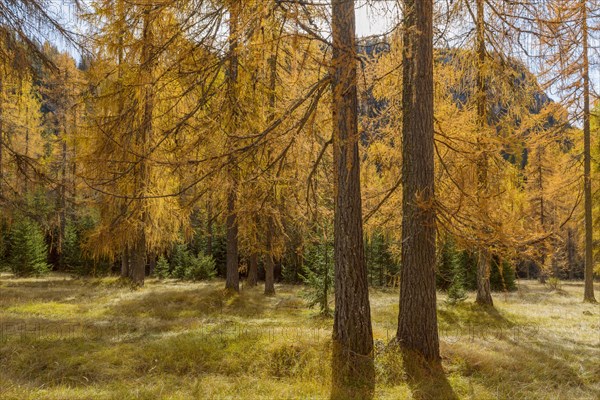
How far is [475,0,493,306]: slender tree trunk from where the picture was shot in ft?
19.4

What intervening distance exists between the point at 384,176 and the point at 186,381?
8000 mm

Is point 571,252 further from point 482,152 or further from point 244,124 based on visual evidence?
point 244,124

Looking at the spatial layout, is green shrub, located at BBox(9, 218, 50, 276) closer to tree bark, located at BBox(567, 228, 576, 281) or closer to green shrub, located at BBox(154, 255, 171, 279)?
green shrub, located at BBox(154, 255, 171, 279)

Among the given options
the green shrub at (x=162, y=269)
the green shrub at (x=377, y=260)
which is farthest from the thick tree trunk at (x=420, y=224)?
the green shrub at (x=162, y=269)

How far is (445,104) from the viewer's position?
35.3ft

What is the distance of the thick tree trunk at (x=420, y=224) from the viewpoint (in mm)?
5863

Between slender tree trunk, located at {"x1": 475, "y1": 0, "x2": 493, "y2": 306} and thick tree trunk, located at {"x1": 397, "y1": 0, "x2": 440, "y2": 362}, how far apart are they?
0.74 meters

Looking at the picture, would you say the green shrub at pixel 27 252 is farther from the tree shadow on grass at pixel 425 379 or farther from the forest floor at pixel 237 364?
the tree shadow on grass at pixel 425 379

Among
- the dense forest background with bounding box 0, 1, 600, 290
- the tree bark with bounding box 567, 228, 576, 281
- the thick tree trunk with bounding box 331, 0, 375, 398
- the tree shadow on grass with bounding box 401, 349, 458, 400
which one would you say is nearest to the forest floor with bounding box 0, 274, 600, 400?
the tree shadow on grass with bounding box 401, 349, 458, 400

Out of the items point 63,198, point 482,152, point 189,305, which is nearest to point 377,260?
point 189,305

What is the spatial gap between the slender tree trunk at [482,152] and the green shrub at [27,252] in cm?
2297

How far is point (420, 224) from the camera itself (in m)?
5.91

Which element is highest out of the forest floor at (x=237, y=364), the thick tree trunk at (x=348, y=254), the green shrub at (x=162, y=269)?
the thick tree trunk at (x=348, y=254)

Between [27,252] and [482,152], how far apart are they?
82.4 feet
